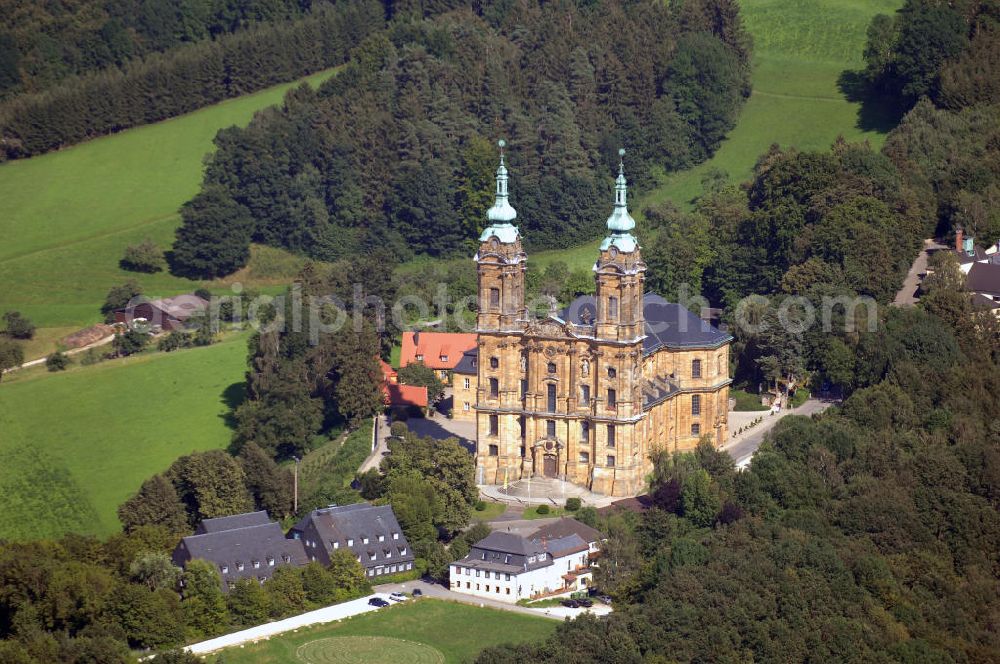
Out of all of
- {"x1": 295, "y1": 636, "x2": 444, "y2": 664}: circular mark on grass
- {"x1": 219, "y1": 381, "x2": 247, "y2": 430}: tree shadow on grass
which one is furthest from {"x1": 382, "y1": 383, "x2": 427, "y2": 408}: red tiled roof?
{"x1": 295, "y1": 636, "x2": 444, "y2": 664}: circular mark on grass

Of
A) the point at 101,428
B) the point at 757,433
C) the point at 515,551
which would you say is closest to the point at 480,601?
the point at 515,551

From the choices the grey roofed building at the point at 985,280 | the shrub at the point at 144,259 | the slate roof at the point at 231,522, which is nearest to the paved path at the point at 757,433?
the grey roofed building at the point at 985,280

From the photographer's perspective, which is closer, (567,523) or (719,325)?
(567,523)

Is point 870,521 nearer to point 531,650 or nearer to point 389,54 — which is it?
point 531,650

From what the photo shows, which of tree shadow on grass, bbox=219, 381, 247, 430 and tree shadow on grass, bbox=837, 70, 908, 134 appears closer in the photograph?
tree shadow on grass, bbox=219, 381, 247, 430

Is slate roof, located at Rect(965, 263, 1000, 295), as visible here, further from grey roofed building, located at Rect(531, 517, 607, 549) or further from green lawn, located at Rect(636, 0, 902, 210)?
grey roofed building, located at Rect(531, 517, 607, 549)

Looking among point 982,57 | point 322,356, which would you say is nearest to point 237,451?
point 322,356
